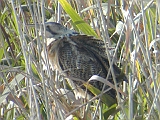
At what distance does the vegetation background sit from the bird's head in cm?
4

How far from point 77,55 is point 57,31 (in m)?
0.17

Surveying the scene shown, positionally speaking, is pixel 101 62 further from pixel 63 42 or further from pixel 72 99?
pixel 72 99

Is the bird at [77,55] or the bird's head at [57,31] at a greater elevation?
the bird's head at [57,31]

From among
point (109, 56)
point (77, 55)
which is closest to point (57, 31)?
point (77, 55)

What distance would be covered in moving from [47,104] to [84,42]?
31.7 inches

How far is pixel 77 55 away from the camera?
92.8 inches

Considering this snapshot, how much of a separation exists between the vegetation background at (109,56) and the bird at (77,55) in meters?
0.09

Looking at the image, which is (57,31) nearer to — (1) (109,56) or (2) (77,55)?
(2) (77,55)

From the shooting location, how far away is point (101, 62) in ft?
7.52

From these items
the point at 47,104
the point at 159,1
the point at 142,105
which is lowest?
the point at 142,105

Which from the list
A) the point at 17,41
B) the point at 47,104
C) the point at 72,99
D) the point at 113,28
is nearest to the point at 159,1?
the point at 47,104

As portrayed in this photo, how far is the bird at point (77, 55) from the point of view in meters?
2.27

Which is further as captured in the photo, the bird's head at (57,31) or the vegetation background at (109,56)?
the bird's head at (57,31)

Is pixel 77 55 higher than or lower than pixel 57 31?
lower
